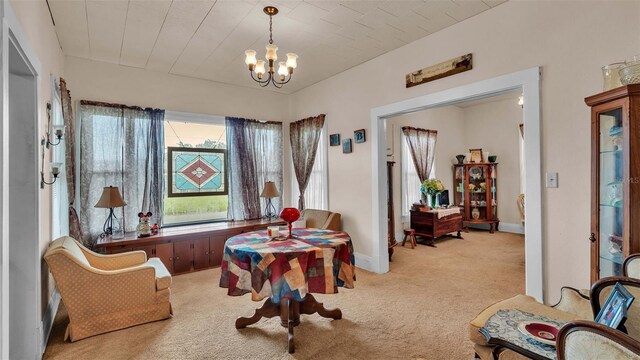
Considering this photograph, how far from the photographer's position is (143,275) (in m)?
2.71

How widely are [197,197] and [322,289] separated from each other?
327 cm

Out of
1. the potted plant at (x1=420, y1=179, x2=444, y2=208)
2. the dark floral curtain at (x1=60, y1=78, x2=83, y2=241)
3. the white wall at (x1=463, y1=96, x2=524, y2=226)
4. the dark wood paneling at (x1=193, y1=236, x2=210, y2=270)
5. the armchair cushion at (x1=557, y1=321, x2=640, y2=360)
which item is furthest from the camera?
the white wall at (x1=463, y1=96, x2=524, y2=226)

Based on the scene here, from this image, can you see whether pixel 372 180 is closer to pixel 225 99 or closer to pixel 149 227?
pixel 225 99

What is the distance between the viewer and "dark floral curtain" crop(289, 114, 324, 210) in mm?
5043

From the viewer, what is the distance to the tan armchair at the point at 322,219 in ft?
14.4

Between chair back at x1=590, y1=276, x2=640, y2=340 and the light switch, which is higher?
the light switch

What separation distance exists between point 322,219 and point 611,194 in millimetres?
3259

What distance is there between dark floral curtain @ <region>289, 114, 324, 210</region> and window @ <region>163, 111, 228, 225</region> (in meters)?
1.23

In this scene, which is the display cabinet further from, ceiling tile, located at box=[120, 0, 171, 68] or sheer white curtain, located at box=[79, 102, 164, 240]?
ceiling tile, located at box=[120, 0, 171, 68]

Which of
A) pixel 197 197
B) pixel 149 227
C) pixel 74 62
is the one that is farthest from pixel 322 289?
pixel 74 62

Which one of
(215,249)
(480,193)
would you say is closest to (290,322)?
(215,249)

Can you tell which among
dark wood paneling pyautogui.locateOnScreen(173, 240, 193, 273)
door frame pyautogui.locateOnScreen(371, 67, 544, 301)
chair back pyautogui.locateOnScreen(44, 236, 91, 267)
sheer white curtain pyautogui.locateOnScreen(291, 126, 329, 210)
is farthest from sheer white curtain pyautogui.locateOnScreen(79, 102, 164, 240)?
door frame pyautogui.locateOnScreen(371, 67, 544, 301)

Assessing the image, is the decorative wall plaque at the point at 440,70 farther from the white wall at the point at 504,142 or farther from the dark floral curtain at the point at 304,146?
the white wall at the point at 504,142

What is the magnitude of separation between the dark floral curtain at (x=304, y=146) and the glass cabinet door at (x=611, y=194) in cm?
353
